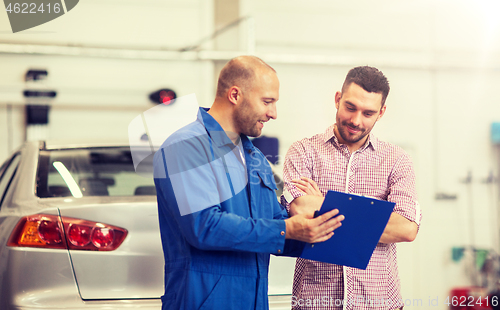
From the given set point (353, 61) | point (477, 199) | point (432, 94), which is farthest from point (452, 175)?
point (353, 61)

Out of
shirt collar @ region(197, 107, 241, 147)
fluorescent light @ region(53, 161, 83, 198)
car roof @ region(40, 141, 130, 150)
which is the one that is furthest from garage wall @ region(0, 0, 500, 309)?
shirt collar @ region(197, 107, 241, 147)

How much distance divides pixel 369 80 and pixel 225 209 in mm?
653

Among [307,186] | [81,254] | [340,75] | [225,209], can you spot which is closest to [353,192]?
[307,186]

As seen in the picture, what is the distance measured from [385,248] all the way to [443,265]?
3.46m

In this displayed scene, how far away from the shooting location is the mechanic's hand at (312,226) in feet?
4.06

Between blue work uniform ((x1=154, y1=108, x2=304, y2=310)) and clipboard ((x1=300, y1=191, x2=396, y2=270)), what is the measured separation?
0.48 feet

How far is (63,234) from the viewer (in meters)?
1.66

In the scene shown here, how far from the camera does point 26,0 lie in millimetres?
4059

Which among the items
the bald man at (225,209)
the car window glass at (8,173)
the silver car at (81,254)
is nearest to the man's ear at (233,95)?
the bald man at (225,209)

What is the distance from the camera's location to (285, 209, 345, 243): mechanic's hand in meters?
1.24

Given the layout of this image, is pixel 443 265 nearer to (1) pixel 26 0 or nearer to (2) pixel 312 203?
(2) pixel 312 203

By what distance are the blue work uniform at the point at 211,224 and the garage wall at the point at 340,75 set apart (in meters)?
3.05

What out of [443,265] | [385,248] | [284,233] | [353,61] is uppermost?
[353,61]

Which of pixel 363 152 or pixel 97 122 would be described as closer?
pixel 363 152
